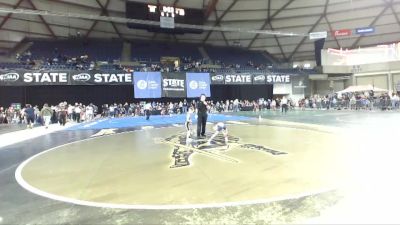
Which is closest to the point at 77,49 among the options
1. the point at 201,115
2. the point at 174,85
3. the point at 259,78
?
the point at 174,85

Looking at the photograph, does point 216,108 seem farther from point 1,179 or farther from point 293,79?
point 1,179

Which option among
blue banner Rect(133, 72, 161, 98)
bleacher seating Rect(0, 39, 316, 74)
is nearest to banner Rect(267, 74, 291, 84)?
bleacher seating Rect(0, 39, 316, 74)

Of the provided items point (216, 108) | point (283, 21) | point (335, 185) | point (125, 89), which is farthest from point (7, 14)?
point (335, 185)

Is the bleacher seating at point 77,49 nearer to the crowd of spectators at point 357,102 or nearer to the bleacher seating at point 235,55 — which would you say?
the bleacher seating at point 235,55

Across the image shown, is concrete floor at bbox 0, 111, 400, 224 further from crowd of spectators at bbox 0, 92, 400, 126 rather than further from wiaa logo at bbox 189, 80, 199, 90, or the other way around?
wiaa logo at bbox 189, 80, 199, 90

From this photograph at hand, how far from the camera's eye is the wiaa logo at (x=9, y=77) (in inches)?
1083

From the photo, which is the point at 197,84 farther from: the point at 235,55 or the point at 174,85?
the point at 235,55

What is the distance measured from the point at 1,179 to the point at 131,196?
3.42m

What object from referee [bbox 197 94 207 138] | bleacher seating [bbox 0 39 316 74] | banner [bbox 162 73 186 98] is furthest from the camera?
bleacher seating [bbox 0 39 316 74]

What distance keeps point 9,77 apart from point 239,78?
2254cm

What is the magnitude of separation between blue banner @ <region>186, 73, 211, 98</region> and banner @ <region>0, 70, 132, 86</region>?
622 centimetres

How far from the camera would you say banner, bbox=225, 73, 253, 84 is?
120ft

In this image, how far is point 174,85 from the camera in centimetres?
3400

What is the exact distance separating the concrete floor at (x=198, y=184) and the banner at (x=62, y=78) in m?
20.6
